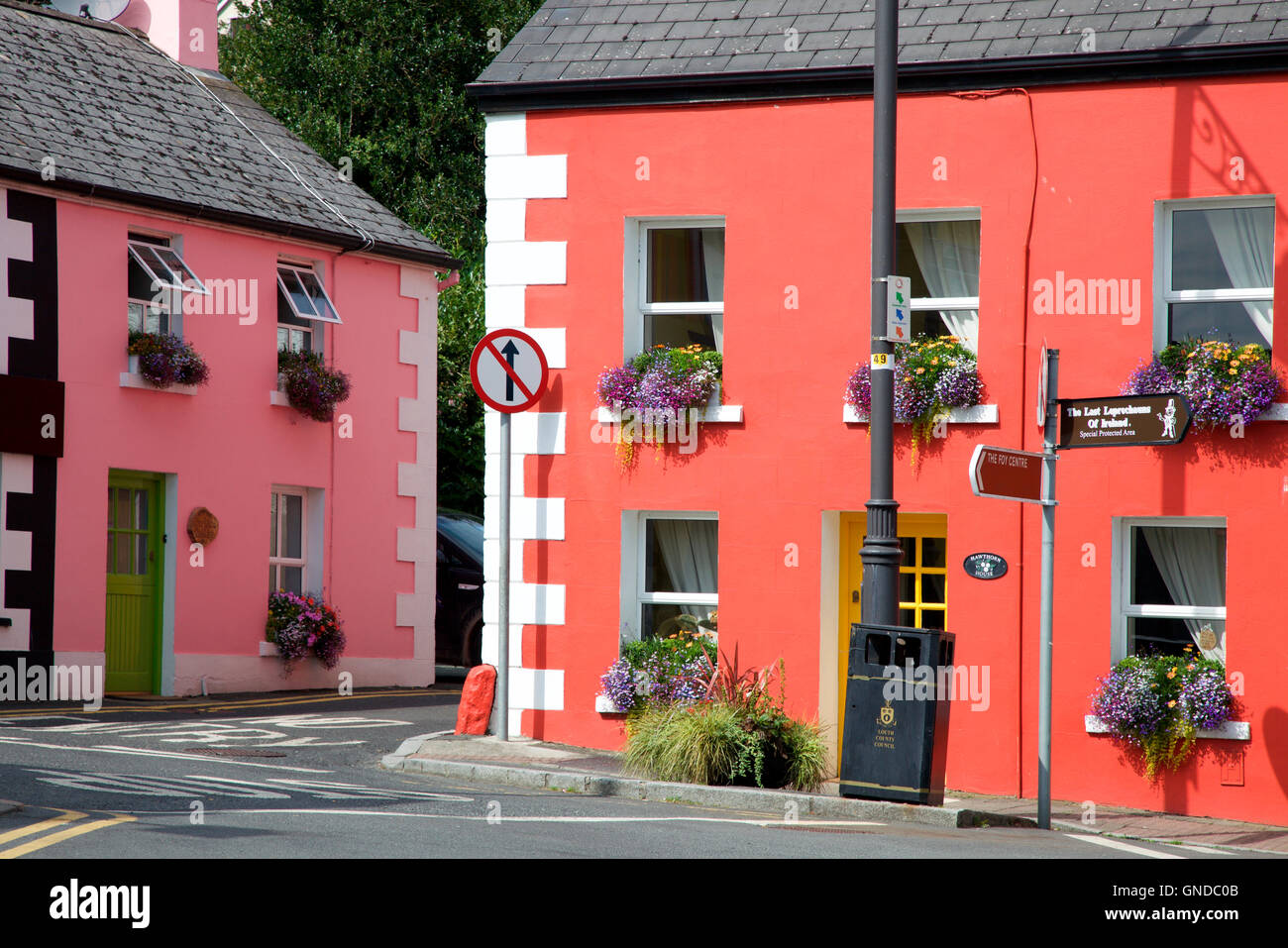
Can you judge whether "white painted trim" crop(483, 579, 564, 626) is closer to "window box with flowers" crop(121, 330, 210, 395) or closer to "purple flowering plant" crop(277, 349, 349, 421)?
"window box with flowers" crop(121, 330, 210, 395)

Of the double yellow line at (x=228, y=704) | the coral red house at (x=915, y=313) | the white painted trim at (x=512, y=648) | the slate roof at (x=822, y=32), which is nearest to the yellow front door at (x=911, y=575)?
the coral red house at (x=915, y=313)

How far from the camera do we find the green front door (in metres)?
18.8

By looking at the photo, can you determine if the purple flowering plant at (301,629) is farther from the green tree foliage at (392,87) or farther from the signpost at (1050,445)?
the green tree foliage at (392,87)

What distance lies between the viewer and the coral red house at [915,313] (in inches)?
497

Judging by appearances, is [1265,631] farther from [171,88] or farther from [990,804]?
[171,88]

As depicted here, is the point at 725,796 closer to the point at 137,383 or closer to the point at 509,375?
the point at 509,375

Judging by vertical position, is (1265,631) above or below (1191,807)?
above

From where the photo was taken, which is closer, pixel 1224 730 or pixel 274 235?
pixel 1224 730

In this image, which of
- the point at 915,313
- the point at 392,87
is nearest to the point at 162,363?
the point at 915,313

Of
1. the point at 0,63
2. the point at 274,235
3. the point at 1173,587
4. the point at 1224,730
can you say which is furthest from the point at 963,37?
the point at 0,63

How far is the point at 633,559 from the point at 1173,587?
422cm

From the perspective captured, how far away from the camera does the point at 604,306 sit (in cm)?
1418

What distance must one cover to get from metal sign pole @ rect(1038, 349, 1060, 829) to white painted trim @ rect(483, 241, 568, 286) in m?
4.48

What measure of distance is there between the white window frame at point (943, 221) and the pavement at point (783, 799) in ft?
11.5
